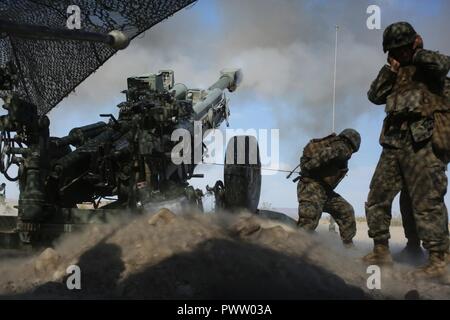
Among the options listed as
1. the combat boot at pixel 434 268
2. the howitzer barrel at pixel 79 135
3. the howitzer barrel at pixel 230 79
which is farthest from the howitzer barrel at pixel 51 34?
the howitzer barrel at pixel 230 79

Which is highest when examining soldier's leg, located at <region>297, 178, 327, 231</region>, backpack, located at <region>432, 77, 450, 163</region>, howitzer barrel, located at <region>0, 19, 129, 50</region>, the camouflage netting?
the camouflage netting

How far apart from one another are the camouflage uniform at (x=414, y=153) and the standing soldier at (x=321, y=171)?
2.19 metres

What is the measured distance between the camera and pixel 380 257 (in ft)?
19.2

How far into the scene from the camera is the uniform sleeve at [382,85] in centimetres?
589

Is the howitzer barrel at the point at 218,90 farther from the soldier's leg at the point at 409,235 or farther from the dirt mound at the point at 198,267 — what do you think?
the dirt mound at the point at 198,267

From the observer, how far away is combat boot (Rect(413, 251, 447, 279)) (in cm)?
522

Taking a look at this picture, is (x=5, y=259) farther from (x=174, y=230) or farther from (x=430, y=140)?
(x=430, y=140)

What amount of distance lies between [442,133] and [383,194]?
83cm

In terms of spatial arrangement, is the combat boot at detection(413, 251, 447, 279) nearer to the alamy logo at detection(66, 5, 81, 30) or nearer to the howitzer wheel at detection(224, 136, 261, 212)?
the howitzer wheel at detection(224, 136, 261, 212)

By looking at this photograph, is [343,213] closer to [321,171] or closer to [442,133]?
[321,171]

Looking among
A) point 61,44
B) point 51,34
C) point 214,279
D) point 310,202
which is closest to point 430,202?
point 214,279

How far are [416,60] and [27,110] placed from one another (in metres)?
4.39

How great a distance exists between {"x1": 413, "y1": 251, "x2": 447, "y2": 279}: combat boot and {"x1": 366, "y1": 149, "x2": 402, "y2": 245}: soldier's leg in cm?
63

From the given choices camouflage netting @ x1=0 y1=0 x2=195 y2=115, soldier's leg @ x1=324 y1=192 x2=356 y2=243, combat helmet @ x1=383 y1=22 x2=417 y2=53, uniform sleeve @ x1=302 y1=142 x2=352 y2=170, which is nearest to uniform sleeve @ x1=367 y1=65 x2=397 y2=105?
combat helmet @ x1=383 y1=22 x2=417 y2=53
